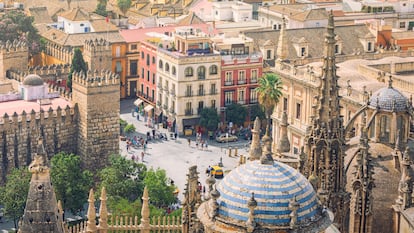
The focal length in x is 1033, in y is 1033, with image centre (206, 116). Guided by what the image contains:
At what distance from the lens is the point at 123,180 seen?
233 feet

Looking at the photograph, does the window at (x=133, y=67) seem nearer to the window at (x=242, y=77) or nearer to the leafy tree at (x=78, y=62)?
the leafy tree at (x=78, y=62)

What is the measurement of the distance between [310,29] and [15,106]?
36.2 m

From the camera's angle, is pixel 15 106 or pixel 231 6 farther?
pixel 231 6

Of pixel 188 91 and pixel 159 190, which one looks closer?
pixel 159 190

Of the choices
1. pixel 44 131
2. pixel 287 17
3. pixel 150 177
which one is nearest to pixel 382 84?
pixel 150 177

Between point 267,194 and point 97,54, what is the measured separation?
81438 mm

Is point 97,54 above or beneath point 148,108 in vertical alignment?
above

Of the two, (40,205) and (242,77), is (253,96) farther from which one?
(40,205)

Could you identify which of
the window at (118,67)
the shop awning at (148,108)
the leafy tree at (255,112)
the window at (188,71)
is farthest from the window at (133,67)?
the leafy tree at (255,112)

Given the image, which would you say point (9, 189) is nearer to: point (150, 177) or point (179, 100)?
point (150, 177)

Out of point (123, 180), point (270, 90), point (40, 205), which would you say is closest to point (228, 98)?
point (270, 90)

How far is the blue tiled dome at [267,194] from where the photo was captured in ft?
63.4

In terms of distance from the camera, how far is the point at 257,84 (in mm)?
101625

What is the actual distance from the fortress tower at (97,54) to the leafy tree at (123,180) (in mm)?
26513
